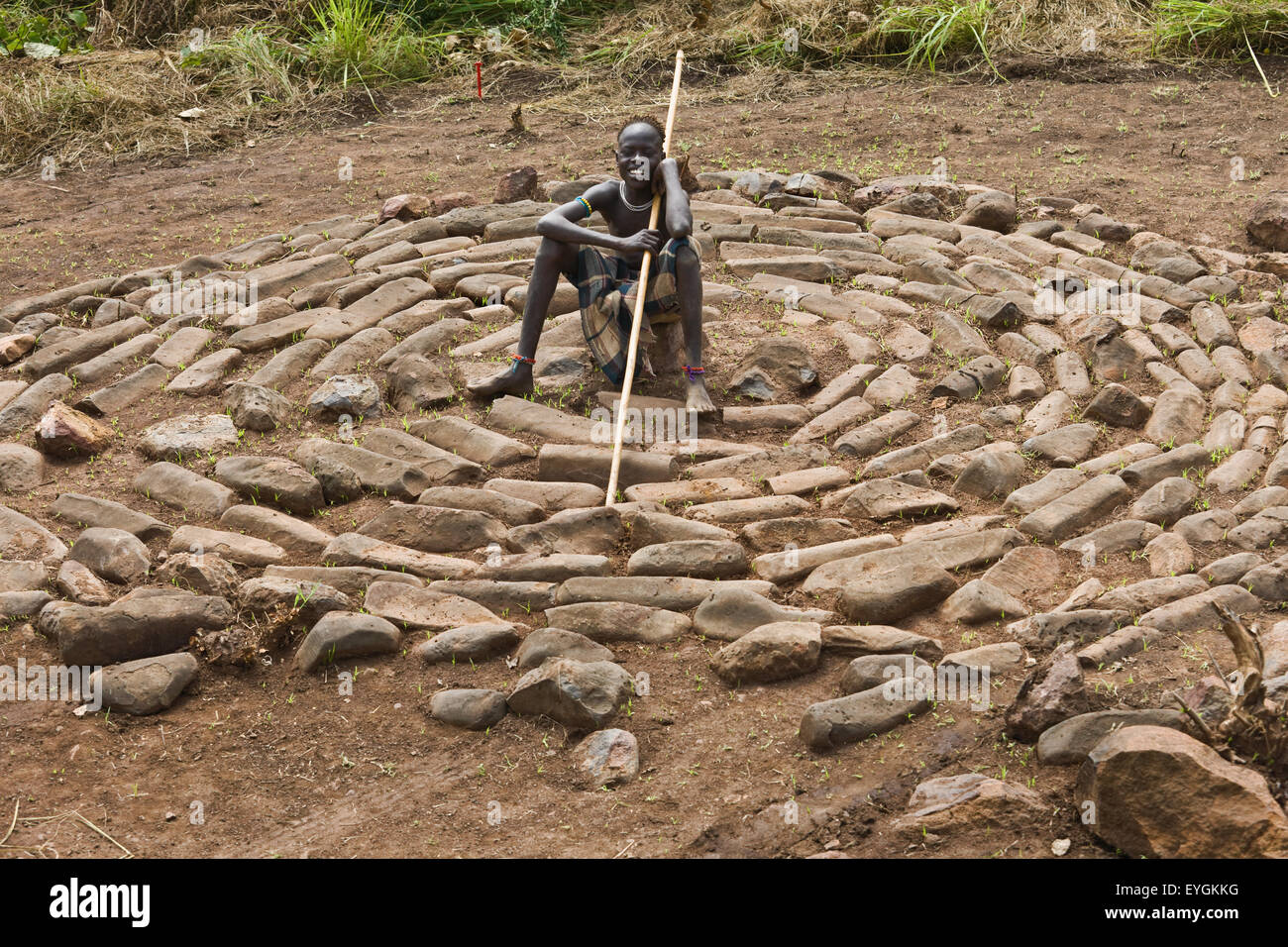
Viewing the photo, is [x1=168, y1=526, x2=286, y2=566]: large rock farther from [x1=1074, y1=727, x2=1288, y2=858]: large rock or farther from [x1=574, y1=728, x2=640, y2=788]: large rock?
[x1=1074, y1=727, x2=1288, y2=858]: large rock

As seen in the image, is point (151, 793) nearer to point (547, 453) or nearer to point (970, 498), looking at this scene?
point (547, 453)

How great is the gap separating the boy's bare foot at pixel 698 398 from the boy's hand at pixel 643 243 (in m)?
0.50

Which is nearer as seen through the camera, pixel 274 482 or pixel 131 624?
pixel 131 624

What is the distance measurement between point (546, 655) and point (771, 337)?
1.98m

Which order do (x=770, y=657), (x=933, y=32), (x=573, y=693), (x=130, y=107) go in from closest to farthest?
1. (x=573, y=693)
2. (x=770, y=657)
3. (x=130, y=107)
4. (x=933, y=32)

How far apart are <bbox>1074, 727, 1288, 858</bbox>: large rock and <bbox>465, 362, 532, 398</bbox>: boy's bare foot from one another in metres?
2.78

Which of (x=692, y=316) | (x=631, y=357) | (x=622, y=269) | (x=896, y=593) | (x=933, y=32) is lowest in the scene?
(x=896, y=593)

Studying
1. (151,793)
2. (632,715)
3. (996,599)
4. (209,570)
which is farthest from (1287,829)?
(209,570)

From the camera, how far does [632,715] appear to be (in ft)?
11.1

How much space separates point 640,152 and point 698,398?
3.15ft

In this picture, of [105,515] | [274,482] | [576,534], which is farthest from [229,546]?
[576,534]

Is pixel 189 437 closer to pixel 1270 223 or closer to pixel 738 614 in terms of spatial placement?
pixel 738 614

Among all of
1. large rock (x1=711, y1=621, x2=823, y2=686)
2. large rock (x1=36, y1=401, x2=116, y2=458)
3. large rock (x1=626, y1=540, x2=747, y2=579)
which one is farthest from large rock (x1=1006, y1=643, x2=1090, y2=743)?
large rock (x1=36, y1=401, x2=116, y2=458)

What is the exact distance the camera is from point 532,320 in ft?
16.1
